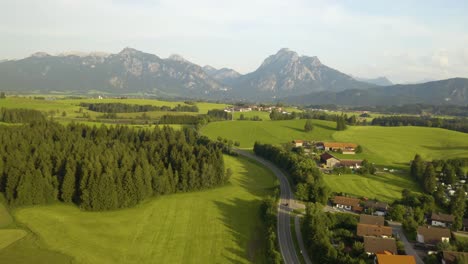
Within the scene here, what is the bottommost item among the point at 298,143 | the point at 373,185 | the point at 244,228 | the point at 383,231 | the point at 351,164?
the point at 244,228

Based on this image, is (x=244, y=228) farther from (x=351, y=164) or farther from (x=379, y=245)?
(x=351, y=164)

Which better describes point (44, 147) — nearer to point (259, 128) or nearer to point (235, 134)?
point (235, 134)

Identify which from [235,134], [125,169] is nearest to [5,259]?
[125,169]

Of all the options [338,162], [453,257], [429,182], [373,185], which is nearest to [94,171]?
[453,257]

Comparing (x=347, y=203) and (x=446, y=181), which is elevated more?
(x=446, y=181)

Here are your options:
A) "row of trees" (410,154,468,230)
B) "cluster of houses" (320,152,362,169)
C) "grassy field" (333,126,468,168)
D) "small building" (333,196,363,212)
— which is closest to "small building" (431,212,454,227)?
"row of trees" (410,154,468,230)

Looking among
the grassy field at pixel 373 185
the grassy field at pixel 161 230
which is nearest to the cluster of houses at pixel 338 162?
the grassy field at pixel 373 185

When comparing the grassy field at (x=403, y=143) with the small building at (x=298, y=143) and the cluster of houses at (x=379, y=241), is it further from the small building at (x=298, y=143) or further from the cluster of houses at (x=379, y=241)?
the cluster of houses at (x=379, y=241)
